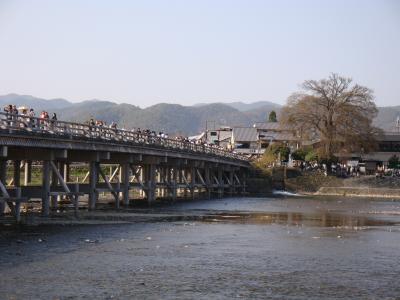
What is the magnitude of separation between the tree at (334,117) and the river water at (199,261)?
→ 45.9 meters

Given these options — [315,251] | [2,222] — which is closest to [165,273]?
[315,251]

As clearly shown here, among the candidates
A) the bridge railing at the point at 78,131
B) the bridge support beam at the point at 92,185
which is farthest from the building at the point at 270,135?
the bridge support beam at the point at 92,185

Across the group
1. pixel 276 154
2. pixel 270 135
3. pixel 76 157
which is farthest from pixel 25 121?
pixel 270 135

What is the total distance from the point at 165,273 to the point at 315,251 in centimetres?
745

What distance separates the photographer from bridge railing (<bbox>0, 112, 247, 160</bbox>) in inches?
1316

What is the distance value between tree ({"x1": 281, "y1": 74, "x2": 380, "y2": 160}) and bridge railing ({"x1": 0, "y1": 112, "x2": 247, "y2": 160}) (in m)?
22.8

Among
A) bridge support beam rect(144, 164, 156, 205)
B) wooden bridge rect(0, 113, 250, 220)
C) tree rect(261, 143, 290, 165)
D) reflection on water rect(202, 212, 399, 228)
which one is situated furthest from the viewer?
tree rect(261, 143, 290, 165)

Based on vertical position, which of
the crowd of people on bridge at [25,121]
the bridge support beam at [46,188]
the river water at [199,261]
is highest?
the crowd of people on bridge at [25,121]

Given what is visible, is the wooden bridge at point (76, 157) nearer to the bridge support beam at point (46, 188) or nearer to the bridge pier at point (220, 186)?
the bridge support beam at point (46, 188)

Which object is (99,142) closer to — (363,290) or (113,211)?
(113,211)

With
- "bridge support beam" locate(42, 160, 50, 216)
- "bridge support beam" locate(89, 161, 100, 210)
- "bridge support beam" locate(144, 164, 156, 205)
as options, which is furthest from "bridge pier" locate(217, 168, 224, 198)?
"bridge support beam" locate(42, 160, 50, 216)

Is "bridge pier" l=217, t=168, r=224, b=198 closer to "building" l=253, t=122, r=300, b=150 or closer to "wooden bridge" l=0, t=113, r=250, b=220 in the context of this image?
"wooden bridge" l=0, t=113, r=250, b=220

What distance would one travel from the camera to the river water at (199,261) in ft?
64.2

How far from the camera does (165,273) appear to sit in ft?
71.9
